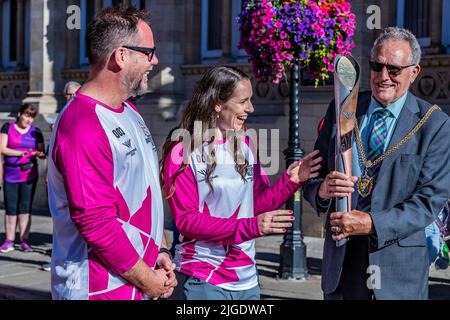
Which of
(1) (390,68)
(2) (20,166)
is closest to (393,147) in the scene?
(1) (390,68)

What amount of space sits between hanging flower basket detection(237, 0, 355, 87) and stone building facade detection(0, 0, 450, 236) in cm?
247

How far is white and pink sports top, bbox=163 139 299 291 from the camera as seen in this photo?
3584 millimetres

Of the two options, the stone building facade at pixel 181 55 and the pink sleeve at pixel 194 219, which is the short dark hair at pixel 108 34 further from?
the stone building facade at pixel 181 55

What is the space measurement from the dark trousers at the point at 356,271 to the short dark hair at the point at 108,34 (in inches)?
54.7

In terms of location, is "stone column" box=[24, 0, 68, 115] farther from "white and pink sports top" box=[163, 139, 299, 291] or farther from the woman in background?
"white and pink sports top" box=[163, 139, 299, 291]

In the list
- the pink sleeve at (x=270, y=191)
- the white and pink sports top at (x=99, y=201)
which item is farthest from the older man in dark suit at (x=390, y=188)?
the white and pink sports top at (x=99, y=201)

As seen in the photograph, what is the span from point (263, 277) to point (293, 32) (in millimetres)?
2837

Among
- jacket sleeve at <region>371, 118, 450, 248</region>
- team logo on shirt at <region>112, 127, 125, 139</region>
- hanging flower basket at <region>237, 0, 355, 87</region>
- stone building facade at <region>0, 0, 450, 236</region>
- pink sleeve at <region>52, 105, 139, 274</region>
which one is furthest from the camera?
stone building facade at <region>0, 0, 450, 236</region>

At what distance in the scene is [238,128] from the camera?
382 cm

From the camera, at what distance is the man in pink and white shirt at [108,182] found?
2684mm

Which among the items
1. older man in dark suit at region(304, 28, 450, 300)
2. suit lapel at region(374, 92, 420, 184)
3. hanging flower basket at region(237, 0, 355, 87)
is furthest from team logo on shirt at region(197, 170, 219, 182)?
hanging flower basket at region(237, 0, 355, 87)
